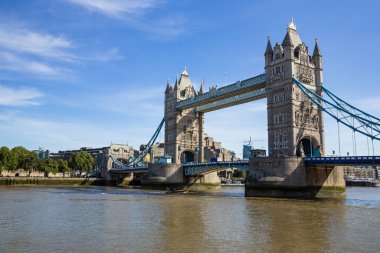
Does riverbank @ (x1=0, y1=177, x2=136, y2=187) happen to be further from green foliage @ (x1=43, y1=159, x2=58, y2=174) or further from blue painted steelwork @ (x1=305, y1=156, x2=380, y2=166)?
blue painted steelwork @ (x1=305, y1=156, x2=380, y2=166)

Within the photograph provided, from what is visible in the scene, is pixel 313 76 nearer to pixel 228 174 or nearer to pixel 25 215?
pixel 25 215

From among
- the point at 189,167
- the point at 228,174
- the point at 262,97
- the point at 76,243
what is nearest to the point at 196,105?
the point at 189,167

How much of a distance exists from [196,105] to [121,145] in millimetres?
76382

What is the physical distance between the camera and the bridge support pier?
48438 mm

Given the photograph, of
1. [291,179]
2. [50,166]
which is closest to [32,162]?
[50,166]

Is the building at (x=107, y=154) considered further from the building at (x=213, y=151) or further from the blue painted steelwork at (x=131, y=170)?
the building at (x=213, y=151)

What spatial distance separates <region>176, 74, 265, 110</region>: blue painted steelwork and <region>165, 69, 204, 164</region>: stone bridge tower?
9.18ft

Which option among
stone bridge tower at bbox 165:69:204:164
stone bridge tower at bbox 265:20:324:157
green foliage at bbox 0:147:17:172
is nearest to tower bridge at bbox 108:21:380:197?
stone bridge tower at bbox 265:20:324:157

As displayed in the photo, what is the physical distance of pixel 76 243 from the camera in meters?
18.1

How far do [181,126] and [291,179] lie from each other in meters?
38.8

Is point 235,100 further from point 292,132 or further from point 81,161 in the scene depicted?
point 81,161

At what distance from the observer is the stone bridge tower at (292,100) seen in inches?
2137

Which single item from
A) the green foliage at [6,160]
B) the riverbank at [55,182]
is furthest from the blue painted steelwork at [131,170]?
the green foliage at [6,160]

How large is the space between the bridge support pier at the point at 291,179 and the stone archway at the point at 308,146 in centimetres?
409
